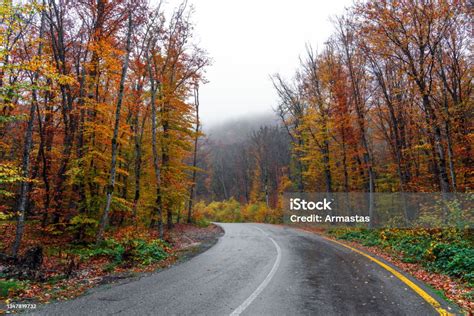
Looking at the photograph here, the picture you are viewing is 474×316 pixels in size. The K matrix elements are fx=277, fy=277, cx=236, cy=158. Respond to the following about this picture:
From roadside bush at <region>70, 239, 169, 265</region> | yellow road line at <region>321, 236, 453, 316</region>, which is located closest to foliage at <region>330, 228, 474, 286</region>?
yellow road line at <region>321, 236, 453, 316</region>

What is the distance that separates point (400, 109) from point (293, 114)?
31.5ft

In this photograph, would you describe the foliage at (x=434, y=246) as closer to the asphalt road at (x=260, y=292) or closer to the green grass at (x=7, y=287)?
the asphalt road at (x=260, y=292)

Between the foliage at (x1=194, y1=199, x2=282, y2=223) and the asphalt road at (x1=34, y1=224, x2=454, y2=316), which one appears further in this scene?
the foliage at (x1=194, y1=199, x2=282, y2=223)

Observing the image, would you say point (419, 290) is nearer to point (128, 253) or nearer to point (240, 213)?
point (128, 253)

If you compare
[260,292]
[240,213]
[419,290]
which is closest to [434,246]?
[419,290]

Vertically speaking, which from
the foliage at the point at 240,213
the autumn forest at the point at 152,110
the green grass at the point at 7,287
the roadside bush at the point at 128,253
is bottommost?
Result: the foliage at the point at 240,213

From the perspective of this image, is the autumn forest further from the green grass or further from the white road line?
the white road line

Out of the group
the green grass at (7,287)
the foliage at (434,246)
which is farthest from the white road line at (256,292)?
the green grass at (7,287)

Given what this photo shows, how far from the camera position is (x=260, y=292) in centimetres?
573

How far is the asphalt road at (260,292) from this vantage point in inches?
188

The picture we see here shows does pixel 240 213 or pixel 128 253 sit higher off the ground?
pixel 128 253

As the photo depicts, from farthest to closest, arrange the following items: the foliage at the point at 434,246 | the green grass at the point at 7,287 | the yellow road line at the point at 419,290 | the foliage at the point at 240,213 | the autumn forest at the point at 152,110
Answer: the foliage at the point at 240,213
the autumn forest at the point at 152,110
the foliage at the point at 434,246
the green grass at the point at 7,287
the yellow road line at the point at 419,290

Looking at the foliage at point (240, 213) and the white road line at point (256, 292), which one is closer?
the white road line at point (256, 292)

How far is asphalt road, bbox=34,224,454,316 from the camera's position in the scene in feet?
15.7
